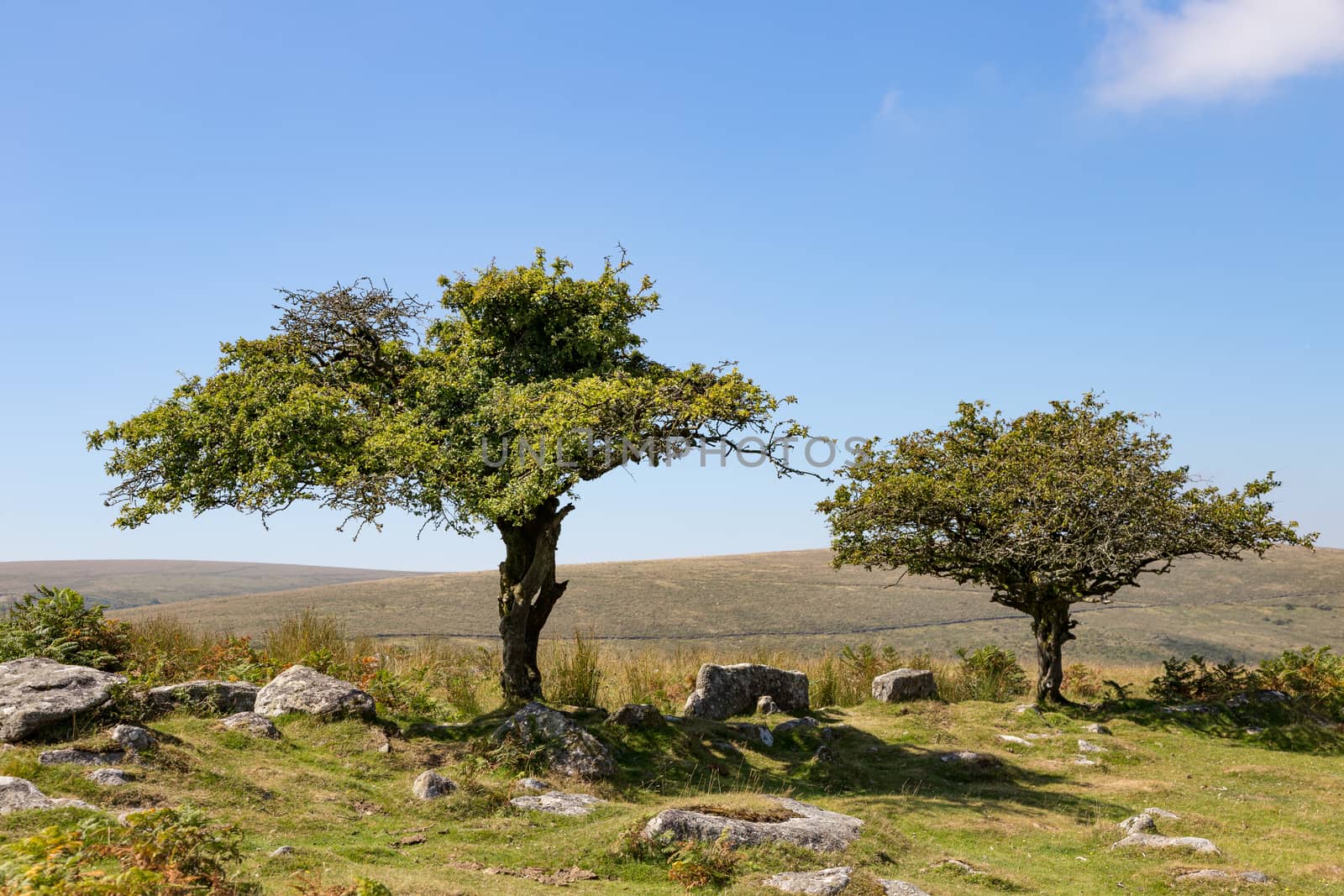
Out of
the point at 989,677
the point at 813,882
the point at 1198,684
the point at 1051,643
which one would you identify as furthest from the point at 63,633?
the point at 1198,684

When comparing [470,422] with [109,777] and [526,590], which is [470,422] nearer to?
[526,590]

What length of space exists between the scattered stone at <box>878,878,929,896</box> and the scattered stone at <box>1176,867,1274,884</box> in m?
3.50

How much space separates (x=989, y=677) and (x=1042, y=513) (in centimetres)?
583

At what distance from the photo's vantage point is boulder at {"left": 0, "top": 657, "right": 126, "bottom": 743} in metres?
11.9

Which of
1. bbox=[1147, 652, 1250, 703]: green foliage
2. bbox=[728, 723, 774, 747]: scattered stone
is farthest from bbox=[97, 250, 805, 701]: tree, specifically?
bbox=[1147, 652, 1250, 703]: green foliage

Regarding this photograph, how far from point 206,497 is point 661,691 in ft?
34.2

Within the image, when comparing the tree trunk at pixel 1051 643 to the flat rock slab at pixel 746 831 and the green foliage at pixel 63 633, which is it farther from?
the green foliage at pixel 63 633

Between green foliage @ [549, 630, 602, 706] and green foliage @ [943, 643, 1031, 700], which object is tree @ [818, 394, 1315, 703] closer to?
green foliage @ [943, 643, 1031, 700]

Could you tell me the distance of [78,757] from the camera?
37.1ft

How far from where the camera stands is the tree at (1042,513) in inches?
791

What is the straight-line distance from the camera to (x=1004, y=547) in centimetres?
2036

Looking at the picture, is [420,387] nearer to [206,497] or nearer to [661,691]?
[206,497]

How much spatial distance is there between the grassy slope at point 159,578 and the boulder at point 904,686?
60.3 m

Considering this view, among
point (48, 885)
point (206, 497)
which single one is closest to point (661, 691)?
point (206, 497)
